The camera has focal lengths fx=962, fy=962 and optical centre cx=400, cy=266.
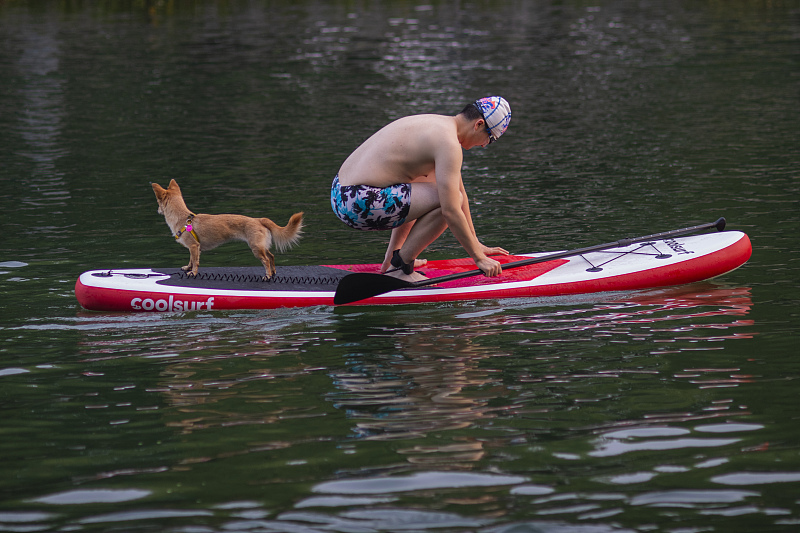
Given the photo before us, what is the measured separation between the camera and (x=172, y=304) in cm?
→ 823

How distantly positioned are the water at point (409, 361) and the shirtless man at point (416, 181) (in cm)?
65

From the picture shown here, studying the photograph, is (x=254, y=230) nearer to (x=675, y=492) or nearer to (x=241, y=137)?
(x=675, y=492)

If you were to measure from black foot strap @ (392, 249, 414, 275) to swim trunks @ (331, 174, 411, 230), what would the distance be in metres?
0.25

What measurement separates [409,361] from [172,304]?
2.49 meters

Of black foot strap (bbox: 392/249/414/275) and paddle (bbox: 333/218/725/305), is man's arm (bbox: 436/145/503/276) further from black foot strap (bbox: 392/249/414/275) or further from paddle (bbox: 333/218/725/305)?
black foot strap (bbox: 392/249/414/275)

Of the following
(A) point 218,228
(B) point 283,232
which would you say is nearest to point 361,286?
(B) point 283,232

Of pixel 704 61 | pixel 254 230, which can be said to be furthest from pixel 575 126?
pixel 254 230

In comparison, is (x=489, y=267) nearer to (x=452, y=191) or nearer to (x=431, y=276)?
(x=452, y=191)

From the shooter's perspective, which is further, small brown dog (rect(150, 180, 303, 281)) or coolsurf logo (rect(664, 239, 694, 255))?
coolsurf logo (rect(664, 239, 694, 255))

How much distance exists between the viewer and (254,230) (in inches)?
324

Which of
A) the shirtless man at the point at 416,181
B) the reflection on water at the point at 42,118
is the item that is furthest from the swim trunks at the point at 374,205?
the reflection on water at the point at 42,118

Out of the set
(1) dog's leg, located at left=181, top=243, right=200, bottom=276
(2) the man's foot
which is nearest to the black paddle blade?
(2) the man's foot

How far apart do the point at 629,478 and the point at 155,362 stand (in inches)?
142

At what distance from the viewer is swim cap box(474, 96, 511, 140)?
772cm
